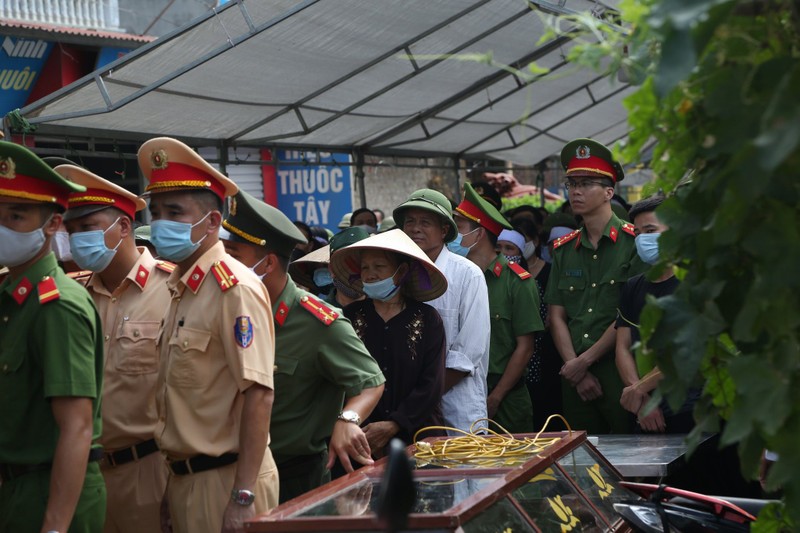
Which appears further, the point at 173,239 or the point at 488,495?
the point at 173,239

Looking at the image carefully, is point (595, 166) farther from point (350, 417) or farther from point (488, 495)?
point (488, 495)

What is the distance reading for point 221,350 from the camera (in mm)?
3648

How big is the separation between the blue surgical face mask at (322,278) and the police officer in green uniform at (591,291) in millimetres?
1676

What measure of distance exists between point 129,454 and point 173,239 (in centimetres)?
108

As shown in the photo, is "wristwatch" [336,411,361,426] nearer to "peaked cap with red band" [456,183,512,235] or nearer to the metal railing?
"peaked cap with red band" [456,183,512,235]

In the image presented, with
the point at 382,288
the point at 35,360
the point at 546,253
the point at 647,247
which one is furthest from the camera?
the point at 546,253

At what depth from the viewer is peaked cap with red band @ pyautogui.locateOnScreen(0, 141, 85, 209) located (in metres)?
3.41

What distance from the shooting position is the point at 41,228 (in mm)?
3494

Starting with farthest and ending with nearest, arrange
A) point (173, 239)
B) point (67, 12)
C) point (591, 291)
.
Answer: point (67, 12) < point (591, 291) < point (173, 239)

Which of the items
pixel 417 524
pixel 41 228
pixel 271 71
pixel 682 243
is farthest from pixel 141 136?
pixel 682 243

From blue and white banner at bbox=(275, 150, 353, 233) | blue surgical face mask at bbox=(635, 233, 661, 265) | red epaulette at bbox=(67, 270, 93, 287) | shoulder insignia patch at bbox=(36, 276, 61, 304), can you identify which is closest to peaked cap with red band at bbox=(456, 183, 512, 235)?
blue surgical face mask at bbox=(635, 233, 661, 265)

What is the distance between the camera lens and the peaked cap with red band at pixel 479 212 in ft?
22.0

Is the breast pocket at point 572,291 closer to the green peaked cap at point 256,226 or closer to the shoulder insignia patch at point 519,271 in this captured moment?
the shoulder insignia patch at point 519,271

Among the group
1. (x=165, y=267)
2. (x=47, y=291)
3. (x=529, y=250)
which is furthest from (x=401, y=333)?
(x=529, y=250)
